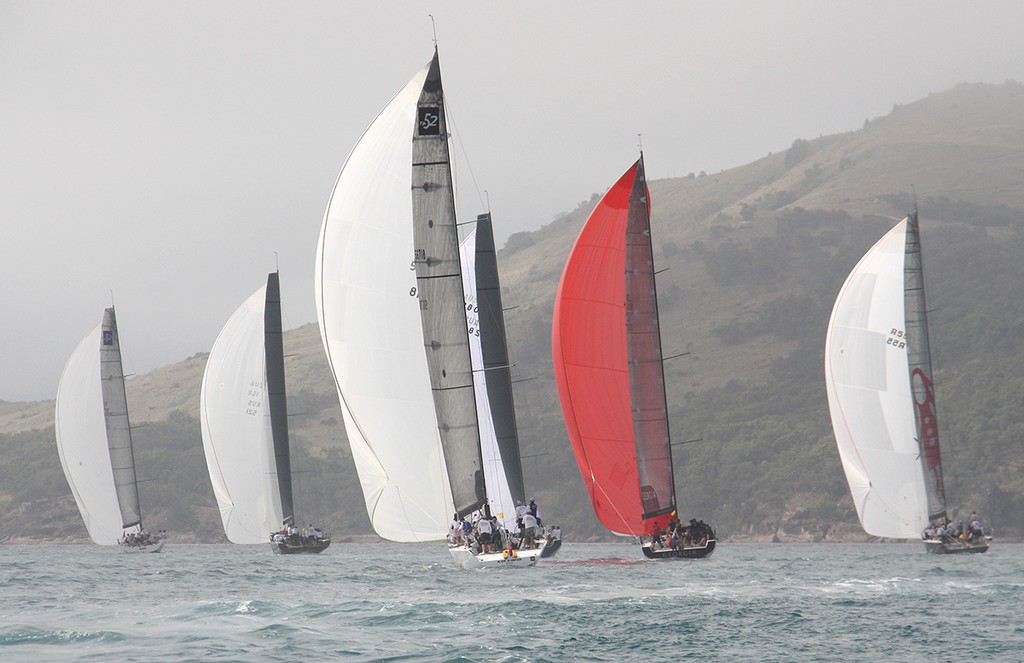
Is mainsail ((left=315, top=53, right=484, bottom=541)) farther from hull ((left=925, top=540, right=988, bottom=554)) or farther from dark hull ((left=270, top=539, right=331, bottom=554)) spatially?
hull ((left=925, top=540, right=988, bottom=554))

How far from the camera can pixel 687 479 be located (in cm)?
8806

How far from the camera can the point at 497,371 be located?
40.5m

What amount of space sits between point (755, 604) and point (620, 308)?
38.7 ft

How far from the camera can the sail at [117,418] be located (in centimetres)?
6153

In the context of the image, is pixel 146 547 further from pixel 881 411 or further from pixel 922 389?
pixel 922 389

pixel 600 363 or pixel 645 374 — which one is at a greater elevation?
pixel 600 363

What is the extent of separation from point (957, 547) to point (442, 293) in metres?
22.4

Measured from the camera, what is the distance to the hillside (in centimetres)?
8238

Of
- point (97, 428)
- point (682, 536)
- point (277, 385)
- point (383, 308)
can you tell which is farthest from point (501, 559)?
point (97, 428)

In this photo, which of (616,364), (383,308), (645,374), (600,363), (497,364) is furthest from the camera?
(497,364)

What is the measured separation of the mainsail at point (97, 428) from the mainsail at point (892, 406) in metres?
33.0

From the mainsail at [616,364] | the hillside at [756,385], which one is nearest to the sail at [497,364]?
the mainsail at [616,364]

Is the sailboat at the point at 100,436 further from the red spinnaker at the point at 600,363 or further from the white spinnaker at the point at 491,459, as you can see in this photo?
the red spinnaker at the point at 600,363

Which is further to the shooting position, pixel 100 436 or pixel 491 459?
pixel 100 436
